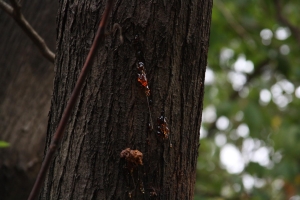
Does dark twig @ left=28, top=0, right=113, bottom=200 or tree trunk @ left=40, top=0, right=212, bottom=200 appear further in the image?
tree trunk @ left=40, top=0, right=212, bottom=200

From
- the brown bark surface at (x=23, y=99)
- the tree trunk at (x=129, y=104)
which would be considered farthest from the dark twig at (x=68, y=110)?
the brown bark surface at (x=23, y=99)

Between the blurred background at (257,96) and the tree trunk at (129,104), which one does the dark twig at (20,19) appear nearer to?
the tree trunk at (129,104)

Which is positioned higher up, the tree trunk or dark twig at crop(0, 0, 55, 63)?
dark twig at crop(0, 0, 55, 63)

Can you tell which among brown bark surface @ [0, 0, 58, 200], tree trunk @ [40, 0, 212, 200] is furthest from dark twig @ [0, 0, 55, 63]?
brown bark surface @ [0, 0, 58, 200]

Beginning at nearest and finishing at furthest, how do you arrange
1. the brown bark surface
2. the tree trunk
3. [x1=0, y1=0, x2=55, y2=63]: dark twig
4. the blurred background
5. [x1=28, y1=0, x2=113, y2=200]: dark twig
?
1. [x1=28, y1=0, x2=113, y2=200]: dark twig
2. the tree trunk
3. [x1=0, y1=0, x2=55, y2=63]: dark twig
4. the brown bark surface
5. the blurred background

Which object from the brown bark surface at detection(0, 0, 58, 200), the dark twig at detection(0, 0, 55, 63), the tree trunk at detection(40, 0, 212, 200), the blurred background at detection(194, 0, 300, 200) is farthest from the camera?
the blurred background at detection(194, 0, 300, 200)

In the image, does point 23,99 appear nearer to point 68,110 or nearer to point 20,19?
point 20,19

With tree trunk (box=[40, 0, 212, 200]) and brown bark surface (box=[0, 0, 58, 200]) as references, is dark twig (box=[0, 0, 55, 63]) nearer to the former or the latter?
tree trunk (box=[40, 0, 212, 200])

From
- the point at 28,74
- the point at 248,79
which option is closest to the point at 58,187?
the point at 28,74
